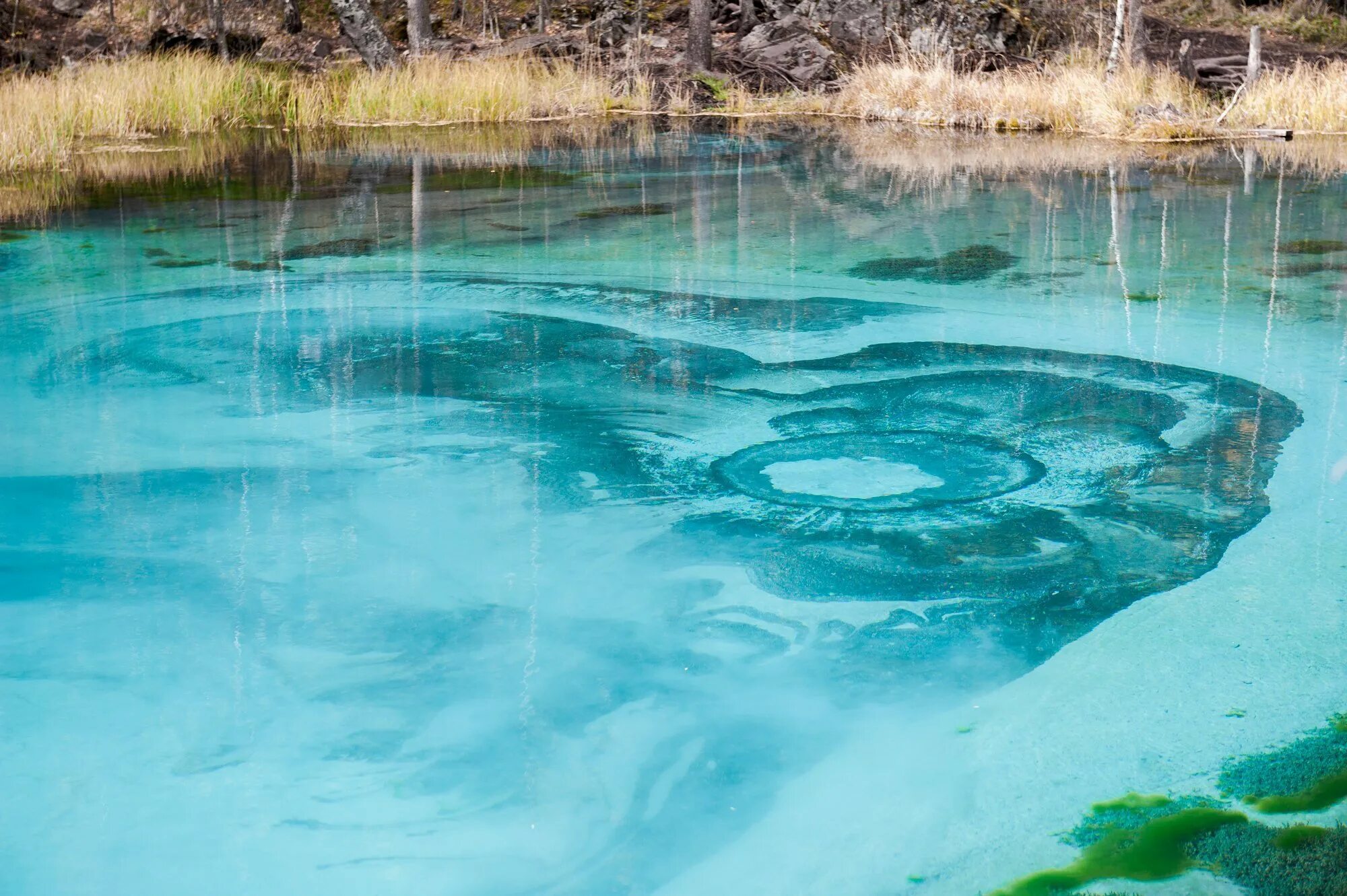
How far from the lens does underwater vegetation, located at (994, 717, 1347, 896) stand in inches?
79.0

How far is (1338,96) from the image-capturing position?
38.8 ft

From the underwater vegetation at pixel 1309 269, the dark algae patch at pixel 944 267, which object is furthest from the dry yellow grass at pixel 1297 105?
the dark algae patch at pixel 944 267

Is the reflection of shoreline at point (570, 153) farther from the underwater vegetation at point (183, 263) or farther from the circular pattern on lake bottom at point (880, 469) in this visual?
the circular pattern on lake bottom at point (880, 469)

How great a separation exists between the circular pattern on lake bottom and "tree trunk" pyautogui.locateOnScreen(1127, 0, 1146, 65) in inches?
413

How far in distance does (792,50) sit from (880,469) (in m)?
14.9

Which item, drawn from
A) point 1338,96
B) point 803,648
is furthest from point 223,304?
point 1338,96

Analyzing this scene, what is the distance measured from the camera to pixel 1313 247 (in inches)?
256

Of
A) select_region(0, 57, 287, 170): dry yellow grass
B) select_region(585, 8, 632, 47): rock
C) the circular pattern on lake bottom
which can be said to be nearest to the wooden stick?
select_region(585, 8, 632, 47): rock

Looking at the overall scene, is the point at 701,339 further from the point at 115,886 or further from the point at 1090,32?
the point at 1090,32

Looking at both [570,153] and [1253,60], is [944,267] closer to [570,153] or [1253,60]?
[570,153]

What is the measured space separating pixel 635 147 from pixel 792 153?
152 centimetres

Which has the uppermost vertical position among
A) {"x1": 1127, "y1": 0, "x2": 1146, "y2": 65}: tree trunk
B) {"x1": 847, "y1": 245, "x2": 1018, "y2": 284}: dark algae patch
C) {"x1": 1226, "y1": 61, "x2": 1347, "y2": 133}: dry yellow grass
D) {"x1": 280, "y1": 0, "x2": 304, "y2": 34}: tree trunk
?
{"x1": 280, "y1": 0, "x2": 304, "y2": 34}: tree trunk

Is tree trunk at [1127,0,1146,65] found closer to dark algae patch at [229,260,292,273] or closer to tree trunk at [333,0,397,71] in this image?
tree trunk at [333,0,397,71]

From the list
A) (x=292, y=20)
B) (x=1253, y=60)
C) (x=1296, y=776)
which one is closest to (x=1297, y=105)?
(x=1253, y=60)
